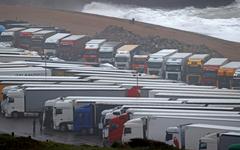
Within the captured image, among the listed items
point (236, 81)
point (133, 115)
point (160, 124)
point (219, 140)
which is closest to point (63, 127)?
point (133, 115)

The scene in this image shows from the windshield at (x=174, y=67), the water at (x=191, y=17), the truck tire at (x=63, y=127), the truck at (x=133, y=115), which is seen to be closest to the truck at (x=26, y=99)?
the truck tire at (x=63, y=127)

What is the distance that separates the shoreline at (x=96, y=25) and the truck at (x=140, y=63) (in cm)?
571

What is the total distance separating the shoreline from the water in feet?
11.0

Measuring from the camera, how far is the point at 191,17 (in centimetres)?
4116

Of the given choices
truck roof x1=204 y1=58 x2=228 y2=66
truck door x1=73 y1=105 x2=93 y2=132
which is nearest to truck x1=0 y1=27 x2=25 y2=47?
truck roof x1=204 y1=58 x2=228 y2=66

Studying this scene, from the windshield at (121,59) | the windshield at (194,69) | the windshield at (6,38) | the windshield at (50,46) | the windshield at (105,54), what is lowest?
the windshield at (194,69)

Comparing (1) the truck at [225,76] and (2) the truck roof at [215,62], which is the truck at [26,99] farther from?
(2) the truck roof at [215,62]

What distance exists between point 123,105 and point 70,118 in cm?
126

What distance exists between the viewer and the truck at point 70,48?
2389 cm

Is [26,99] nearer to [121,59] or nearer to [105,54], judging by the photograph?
[121,59]

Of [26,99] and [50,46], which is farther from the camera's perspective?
[50,46]

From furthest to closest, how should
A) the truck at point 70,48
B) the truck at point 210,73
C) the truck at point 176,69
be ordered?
the truck at point 70,48, the truck at point 176,69, the truck at point 210,73

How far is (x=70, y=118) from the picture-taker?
12.8 meters

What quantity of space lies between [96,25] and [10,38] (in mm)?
7873
